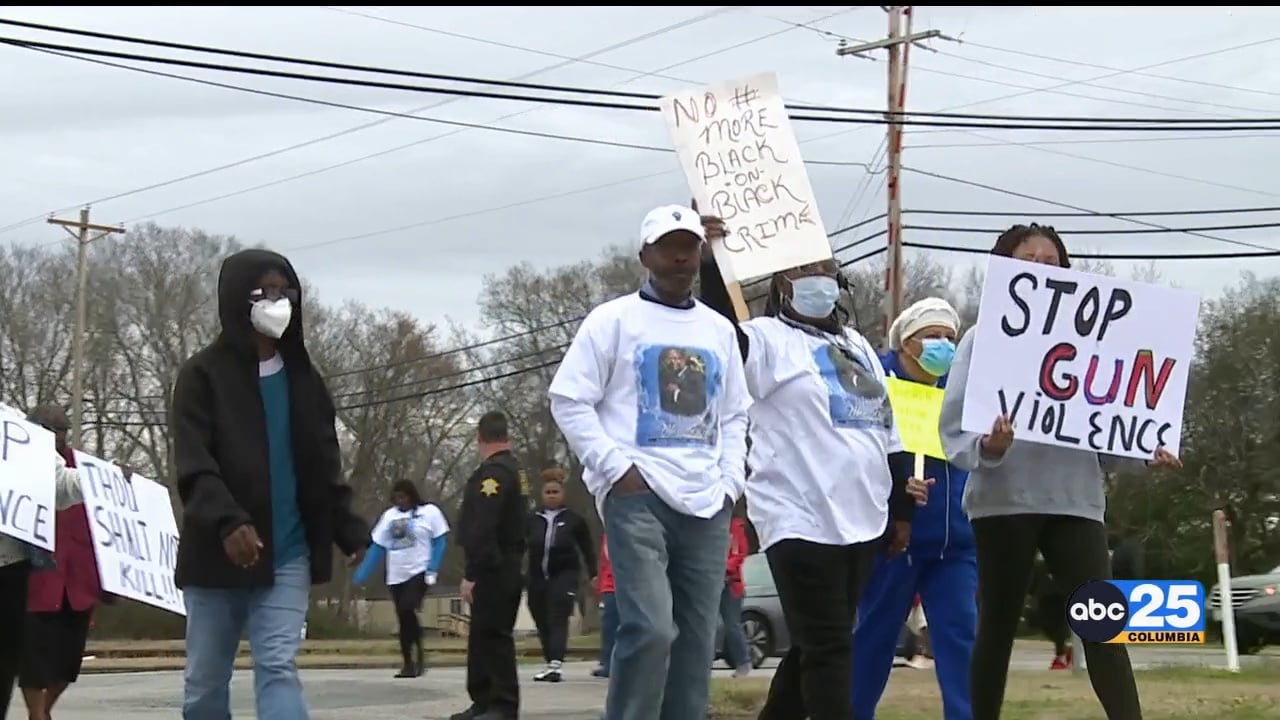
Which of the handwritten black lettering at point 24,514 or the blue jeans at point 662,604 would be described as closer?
the blue jeans at point 662,604

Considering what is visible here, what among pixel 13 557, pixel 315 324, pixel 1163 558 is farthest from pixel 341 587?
pixel 13 557

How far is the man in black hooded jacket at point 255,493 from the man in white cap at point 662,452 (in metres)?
0.87

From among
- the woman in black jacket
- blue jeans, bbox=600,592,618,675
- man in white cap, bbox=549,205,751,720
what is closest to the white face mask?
man in white cap, bbox=549,205,751,720

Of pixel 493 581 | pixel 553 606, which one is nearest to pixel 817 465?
pixel 493 581

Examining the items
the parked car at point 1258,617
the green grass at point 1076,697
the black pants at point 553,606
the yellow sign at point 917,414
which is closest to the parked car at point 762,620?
the black pants at point 553,606

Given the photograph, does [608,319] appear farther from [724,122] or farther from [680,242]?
[724,122]

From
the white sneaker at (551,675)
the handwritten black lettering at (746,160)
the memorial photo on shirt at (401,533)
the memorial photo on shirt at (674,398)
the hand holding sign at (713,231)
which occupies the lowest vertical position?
the white sneaker at (551,675)

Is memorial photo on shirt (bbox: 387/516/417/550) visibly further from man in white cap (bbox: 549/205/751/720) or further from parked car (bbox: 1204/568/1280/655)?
parked car (bbox: 1204/568/1280/655)

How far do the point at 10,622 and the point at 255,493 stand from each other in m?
2.06

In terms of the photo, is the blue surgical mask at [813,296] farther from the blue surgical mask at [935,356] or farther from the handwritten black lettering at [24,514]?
the handwritten black lettering at [24,514]

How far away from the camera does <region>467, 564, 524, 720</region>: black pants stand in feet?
33.2

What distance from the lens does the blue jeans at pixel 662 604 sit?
5879 millimetres

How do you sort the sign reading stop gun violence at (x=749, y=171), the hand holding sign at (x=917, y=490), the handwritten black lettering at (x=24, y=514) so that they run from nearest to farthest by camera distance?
the sign reading stop gun violence at (x=749, y=171) → the hand holding sign at (x=917, y=490) → the handwritten black lettering at (x=24, y=514)

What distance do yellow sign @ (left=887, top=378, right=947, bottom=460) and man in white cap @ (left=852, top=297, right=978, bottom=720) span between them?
0.35 feet
